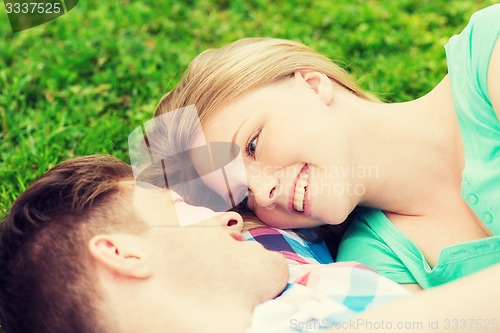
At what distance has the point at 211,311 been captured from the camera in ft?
5.43

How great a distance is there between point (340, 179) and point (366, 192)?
0.62ft

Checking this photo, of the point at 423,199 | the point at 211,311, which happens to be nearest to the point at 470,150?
the point at 423,199

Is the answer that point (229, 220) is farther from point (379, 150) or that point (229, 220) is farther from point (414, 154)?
point (414, 154)

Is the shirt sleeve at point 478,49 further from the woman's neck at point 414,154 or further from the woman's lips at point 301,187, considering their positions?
the woman's lips at point 301,187

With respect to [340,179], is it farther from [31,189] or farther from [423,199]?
[31,189]

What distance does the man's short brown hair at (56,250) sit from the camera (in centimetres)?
161

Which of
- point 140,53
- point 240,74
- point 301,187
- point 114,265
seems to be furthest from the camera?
point 140,53

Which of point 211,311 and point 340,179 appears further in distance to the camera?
point 340,179

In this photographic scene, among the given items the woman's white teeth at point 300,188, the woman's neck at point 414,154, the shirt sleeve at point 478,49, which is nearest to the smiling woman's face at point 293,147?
the woman's white teeth at point 300,188

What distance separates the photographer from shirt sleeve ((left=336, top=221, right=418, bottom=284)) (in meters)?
2.20

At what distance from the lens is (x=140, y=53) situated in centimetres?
340

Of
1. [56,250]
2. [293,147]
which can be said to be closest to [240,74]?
[293,147]

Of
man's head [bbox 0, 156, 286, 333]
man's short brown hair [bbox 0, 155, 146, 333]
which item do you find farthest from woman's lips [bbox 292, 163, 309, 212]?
man's short brown hair [bbox 0, 155, 146, 333]

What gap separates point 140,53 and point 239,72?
131cm
